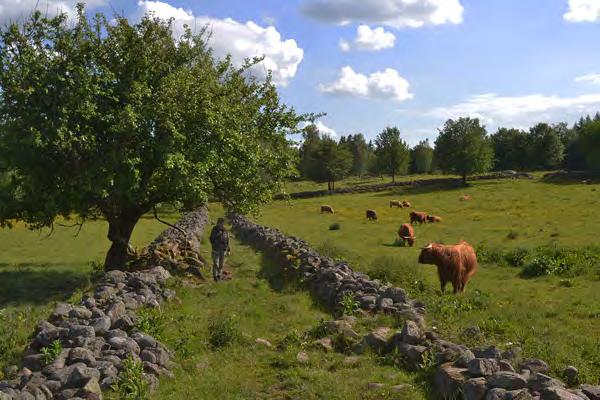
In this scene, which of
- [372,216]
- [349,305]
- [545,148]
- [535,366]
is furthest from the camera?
[545,148]

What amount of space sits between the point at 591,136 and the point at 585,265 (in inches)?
3293

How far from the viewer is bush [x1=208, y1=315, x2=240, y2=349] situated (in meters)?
12.3

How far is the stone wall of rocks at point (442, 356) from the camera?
8.18 meters

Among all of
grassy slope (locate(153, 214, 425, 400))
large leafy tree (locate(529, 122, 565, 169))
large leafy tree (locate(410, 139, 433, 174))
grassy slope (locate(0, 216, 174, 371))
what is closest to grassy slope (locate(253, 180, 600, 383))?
grassy slope (locate(153, 214, 425, 400))

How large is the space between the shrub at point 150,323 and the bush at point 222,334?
3.94 feet

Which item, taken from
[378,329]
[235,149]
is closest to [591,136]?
[235,149]

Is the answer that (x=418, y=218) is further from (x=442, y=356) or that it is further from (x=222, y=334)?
(x=442, y=356)

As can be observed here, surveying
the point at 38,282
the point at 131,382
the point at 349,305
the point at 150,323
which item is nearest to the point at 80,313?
the point at 150,323

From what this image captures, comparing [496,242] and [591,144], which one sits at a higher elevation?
[591,144]

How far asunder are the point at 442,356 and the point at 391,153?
10337cm

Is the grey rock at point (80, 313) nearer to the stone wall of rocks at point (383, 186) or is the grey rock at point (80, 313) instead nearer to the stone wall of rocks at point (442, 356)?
the stone wall of rocks at point (442, 356)

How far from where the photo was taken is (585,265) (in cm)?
2527

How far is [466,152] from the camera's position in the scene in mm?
87750

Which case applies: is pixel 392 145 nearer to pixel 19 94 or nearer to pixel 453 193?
pixel 453 193
